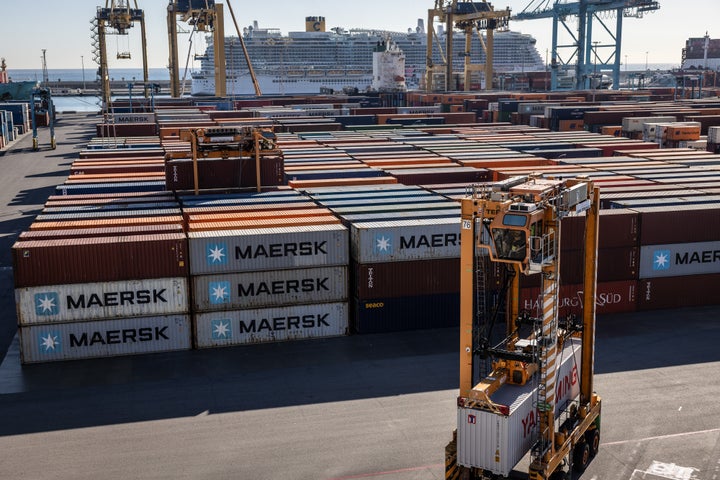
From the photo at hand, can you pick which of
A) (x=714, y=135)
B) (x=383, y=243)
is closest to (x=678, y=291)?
(x=383, y=243)

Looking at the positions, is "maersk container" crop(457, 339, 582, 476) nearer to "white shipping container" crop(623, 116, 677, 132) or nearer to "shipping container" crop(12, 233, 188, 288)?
"shipping container" crop(12, 233, 188, 288)

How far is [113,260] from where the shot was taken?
2252 cm

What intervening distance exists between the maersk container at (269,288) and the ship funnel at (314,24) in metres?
156

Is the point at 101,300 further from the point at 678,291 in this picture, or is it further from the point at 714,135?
the point at 714,135

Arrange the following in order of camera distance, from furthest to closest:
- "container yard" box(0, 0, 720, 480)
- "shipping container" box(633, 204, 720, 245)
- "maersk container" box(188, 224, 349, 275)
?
"shipping container" box(633, 204, 720, 245), "maersk container" box(188, 224, 349, 275), "container yard" box(0, 0, 720, 480)

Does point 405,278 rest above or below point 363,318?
above

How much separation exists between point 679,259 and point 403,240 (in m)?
10.4

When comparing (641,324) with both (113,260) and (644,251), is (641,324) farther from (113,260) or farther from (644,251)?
(113,260)

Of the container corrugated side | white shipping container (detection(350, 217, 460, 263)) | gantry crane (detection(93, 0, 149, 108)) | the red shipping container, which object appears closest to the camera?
white shipping container (detection(350, 217, 460, 263))

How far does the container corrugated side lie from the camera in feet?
88.7

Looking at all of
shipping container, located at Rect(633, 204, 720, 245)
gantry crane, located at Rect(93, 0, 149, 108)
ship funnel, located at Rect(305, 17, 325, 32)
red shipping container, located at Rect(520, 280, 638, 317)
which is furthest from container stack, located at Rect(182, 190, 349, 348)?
ship funnel, located at Rect(305, 17, 325, 32)

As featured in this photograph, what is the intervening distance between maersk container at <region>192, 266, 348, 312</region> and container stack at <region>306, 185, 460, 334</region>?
83cm

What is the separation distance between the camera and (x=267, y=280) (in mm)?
24094

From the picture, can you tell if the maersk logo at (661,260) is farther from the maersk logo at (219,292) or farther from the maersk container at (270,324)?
the maersk logo at (219,292)
